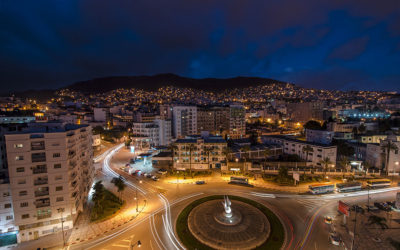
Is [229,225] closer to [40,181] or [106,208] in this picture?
[106,208]

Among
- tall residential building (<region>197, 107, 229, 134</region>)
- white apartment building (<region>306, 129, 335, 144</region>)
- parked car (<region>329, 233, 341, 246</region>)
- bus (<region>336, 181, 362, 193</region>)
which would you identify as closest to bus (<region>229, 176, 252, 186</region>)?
parked car (<region>329, 233, 341, 246</region>)

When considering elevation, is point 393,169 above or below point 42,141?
below

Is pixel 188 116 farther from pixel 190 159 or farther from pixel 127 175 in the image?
pixel 127 175

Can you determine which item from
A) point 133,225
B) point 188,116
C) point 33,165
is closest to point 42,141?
point 33,165

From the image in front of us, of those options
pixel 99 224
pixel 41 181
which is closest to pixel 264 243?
pixel 99 224

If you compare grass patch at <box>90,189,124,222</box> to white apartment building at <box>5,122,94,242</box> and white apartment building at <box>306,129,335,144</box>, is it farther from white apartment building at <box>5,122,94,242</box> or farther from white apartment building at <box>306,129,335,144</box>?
white apartment building at <box>306,129,335,144</box>

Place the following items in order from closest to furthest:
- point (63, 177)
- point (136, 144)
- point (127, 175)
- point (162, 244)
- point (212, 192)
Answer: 1. point (162, 244)
2. point (63, 177)
3. point (212, 192)
4. point (127, 175)
5. point (136, 144)

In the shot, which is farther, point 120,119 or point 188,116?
point 120,119
